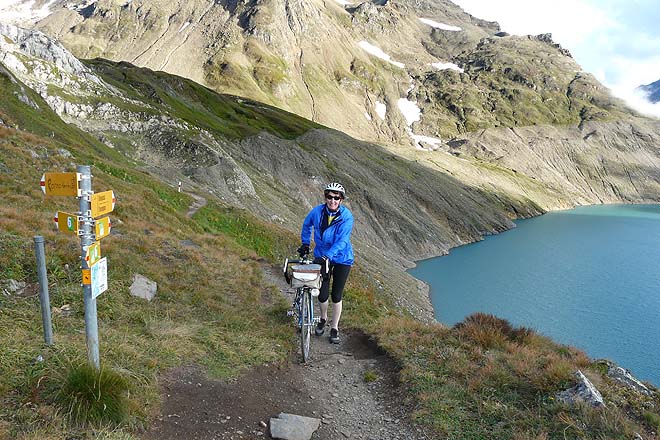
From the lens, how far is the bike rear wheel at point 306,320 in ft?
29.8

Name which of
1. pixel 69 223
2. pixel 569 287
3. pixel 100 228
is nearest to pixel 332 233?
pixel 100 228

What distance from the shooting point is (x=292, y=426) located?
21.4 ft

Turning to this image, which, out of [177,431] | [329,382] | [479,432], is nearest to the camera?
[177,431]

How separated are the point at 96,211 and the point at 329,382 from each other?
5.49 m

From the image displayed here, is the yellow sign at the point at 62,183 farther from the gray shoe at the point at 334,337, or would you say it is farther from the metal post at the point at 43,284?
the gray shoe at the point at 334,337

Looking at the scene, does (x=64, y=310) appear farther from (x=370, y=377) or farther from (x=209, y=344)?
(x=370, y=377)

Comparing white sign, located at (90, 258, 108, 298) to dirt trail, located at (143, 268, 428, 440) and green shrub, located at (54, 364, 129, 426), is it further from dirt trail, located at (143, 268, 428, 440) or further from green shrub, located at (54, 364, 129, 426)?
dirt trail, located at (143, 268, 428, 440)

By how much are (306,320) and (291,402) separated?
2.12 meters

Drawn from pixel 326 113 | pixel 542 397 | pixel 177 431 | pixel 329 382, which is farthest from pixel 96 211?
pixel 326 113

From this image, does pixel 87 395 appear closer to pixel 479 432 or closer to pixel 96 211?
pixel 96 211

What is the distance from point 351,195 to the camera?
77500 mm

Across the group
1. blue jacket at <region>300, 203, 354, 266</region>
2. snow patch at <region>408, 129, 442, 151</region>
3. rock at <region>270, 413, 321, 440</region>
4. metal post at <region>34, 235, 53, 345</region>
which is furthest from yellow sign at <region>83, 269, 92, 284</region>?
snow patch at <region>408, 129, 442, 151</region>

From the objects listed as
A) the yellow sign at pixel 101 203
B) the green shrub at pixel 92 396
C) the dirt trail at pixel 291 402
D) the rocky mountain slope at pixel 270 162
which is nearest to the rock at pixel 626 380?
the dirt trail at pixel 291 402

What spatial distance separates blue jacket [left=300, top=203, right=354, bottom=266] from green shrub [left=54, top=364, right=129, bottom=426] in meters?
4.84
